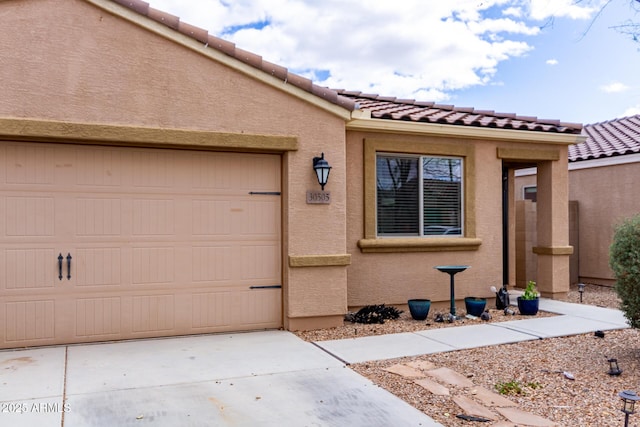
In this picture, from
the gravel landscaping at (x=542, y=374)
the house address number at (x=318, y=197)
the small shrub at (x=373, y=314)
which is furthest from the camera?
the small shrub at (x=373, y=314)

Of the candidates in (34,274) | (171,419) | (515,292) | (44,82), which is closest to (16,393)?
(171,419)

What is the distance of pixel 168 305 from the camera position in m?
6.93

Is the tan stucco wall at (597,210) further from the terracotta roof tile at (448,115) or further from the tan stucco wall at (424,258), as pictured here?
the tan stucco wall at (424,258)

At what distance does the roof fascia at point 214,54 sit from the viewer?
642 centimetres

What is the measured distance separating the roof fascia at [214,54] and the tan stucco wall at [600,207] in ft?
27.3

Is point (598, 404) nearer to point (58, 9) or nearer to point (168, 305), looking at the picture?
point (168, 305)

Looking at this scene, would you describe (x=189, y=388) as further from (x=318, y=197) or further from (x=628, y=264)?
(x=628, y=264)

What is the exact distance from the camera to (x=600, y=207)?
1281 centimetres

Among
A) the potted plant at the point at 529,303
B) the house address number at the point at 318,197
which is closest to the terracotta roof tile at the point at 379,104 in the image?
the house address number at the point at 318,197

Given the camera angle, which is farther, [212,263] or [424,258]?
[424,258]

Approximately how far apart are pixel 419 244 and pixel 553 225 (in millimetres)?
3254

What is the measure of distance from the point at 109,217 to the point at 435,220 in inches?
214

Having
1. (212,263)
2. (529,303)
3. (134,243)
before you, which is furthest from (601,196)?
(134,243)

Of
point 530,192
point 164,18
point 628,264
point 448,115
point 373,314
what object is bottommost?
point 373,314
